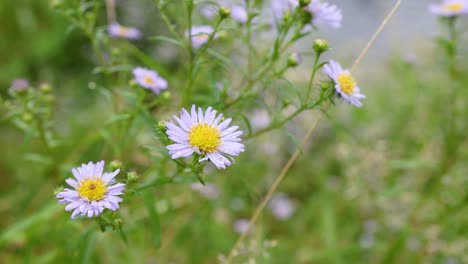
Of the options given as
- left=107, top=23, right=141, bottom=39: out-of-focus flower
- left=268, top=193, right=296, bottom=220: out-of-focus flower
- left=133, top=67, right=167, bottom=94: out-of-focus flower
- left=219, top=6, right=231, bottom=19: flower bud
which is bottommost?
left=219, top=6, right=231, bottom=19: flower bud

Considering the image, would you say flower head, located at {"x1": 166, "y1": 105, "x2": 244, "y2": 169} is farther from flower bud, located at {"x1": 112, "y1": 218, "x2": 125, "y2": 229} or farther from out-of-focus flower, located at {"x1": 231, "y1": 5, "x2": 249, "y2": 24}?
out-of-focus flower, located at {"x1": 231, "y1": 5, "x2": 249, "y2": 24}

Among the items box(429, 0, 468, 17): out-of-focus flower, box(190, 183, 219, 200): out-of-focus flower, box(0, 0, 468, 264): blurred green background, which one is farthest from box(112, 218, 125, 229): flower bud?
box(429, 0, 468, 17): out-of-focus flower

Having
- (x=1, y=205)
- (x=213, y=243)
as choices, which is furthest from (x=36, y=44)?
(x=213, y=243)

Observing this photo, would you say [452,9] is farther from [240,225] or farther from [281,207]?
[240,225]

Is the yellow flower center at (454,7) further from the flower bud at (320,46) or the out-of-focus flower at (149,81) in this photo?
the out-of-focus flower at (149,81)

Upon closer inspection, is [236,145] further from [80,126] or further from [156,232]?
[80,126]
